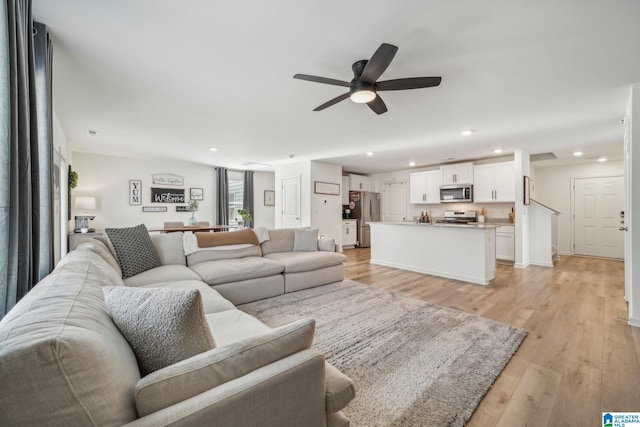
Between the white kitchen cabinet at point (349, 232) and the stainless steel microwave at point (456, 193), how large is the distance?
8.27ft

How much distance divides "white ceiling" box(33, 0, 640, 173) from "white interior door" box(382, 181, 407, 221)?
3637mm

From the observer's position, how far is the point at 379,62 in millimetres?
1882

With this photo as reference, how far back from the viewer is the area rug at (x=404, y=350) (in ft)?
5.21

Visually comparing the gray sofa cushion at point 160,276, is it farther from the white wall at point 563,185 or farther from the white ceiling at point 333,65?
the white wall at point 563,185

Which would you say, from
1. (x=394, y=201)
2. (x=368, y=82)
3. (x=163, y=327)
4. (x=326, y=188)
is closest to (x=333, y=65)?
(x=368, y=82)


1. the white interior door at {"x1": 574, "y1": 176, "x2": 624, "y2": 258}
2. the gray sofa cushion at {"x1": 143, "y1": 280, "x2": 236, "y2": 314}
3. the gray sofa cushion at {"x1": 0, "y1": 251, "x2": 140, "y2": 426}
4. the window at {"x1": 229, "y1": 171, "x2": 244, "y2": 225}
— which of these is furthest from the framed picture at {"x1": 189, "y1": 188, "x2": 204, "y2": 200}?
the white interior door at {"x1": 574, "y1": 176, "x2": 624, "y2": 258}

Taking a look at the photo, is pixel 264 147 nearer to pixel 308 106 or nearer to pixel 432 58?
pixel 308 106

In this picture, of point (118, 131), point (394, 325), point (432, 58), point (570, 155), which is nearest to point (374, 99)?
point (432, 58)

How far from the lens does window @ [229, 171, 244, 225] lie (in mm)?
Result: 8144

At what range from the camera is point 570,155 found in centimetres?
573

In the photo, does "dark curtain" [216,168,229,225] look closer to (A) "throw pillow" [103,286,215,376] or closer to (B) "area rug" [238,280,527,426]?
(B) "area rug" [238,280,527,426]

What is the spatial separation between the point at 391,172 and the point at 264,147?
451cm

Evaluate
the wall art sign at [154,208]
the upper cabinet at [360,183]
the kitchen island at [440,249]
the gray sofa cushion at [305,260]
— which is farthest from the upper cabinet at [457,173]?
the wall art sign at [154,208]

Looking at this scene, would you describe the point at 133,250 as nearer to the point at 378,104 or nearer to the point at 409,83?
the point at 378,104
